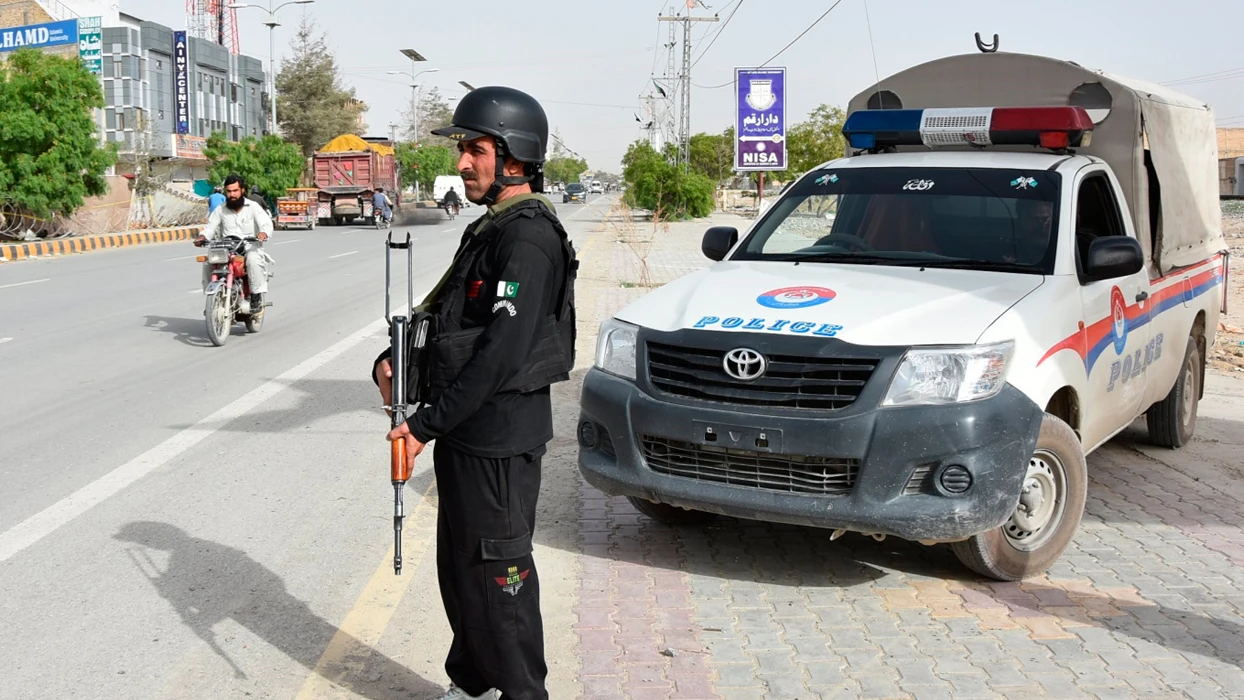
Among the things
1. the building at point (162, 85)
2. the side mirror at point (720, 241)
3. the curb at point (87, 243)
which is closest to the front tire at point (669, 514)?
the side mirror at point (720, 241)

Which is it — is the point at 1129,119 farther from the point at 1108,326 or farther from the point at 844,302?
the point at 844,302

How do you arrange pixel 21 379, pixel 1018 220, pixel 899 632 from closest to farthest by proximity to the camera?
pixel 899 632 < pixel 1018 220 < pixel 21 379

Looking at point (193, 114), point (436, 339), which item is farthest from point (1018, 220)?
point (193, 114)

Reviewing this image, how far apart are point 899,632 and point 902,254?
81.1 inches

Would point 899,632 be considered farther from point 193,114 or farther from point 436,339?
point 193,114

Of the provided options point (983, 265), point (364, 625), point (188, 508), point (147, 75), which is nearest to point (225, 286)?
point (188, 508)

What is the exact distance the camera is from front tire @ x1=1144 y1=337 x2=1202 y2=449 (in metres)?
7.55

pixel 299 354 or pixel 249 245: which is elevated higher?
pixel 249 245

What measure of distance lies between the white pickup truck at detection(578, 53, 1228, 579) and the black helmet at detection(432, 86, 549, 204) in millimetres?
1611

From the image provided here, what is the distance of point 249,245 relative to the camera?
40.9 feet

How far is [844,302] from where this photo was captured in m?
5.04

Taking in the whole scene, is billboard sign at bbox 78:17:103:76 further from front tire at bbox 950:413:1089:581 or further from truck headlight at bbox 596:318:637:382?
front tire at bbox 950:413:1089:581

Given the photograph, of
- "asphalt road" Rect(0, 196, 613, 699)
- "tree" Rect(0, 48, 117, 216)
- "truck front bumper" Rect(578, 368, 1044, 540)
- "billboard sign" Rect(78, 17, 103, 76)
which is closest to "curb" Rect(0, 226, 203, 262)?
"tree" Rect(0, 48, 117, 216)

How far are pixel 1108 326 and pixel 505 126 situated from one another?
356 centimetres
